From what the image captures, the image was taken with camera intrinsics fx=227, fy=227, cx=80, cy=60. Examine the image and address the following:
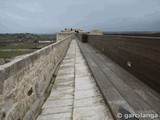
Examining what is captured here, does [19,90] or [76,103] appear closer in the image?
[19,90]

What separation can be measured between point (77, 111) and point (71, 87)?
208cm

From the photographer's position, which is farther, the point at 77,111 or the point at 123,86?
the point at 123,86

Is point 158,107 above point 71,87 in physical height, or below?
above

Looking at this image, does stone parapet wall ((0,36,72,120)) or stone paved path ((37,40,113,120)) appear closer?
stone parapet wall ((0,36,72,120))

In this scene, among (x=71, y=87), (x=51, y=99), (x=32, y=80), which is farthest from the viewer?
(x=71, y=87)

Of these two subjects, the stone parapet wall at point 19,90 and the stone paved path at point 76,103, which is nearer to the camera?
the stone parapet wall at point 19,90

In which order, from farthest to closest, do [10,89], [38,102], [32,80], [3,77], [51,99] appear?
[51,99] < [38,102] < [32,80] < [10,89] < [3,77]

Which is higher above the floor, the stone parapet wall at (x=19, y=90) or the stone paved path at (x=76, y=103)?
the stone parapet wall at (x=19, y=90)

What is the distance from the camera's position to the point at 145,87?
197 inches

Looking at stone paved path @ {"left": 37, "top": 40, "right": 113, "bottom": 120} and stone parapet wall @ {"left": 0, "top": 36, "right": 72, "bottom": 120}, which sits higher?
stone parapet wall @ {"left": 0, "top": 36, "right": 72, "bottom": 120}

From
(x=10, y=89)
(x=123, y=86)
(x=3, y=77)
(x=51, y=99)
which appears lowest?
(x=51, y=99)

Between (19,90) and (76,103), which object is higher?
(19,90)

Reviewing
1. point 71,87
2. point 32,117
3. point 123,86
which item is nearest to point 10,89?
point 32,117

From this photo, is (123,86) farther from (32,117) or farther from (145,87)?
(32,117)
